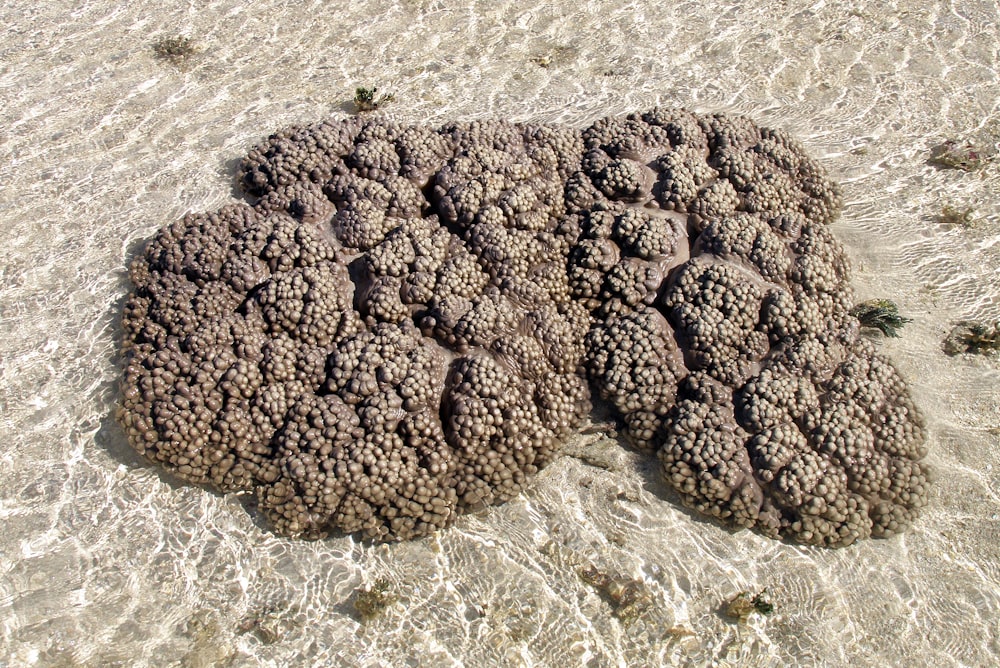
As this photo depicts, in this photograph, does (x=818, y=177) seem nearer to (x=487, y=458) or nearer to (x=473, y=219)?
(x=473, y=219)

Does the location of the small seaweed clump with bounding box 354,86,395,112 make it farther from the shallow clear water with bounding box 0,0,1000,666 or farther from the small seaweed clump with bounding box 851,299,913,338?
the small seaweed clump with bounding box 851,299,913,338

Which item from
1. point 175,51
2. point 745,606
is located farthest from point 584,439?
point 175,51

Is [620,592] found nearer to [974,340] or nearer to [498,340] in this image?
[498,340]

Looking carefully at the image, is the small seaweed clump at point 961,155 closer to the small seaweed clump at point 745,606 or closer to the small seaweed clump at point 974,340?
the small seaweed clump at point 974,340

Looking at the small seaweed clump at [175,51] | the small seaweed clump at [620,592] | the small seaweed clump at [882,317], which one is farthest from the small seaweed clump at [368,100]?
the small seaweed clump at [620,592]

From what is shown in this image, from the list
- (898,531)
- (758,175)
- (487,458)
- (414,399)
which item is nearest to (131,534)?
(414,399)

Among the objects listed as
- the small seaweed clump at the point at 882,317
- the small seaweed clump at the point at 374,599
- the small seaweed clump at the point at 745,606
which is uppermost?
the small seaweed clump at the point at 882,317
